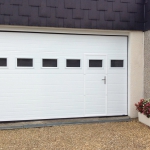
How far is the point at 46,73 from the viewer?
595cm

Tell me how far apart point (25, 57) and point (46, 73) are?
71 centimetres

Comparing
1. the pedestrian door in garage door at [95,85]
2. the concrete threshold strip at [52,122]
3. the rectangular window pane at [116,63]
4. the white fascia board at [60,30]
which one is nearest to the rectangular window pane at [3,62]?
the white fascia board at [60,30]

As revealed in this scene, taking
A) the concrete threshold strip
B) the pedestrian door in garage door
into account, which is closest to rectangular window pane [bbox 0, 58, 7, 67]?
the concrete threshold strip

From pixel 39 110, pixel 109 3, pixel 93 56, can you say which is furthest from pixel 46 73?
pixel 109 3

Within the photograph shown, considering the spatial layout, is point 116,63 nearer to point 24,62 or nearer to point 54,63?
Result: point 54,63

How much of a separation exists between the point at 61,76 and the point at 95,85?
101 centimetres

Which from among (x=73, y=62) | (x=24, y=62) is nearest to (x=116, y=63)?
(x=73, y=62)

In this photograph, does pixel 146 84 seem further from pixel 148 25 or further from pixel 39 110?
pixel 39 110

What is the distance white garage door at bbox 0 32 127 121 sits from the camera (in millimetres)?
5734

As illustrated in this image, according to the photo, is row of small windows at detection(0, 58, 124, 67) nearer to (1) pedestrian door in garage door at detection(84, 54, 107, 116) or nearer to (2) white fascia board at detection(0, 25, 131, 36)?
(1) pedestrian door in garage door at detection(84, 54, 107, 116)

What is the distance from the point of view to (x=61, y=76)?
603 cm

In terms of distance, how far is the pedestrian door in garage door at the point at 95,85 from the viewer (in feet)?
20.2

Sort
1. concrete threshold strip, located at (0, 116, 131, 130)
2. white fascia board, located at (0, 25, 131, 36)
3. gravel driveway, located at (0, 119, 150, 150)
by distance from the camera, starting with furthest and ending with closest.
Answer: white fascia board, located at (0, 25, 131, 36)
concrete threshold strip, located at (0, 116, 131, 130)
gravel driveway, located at (0, 119, 150, 150)

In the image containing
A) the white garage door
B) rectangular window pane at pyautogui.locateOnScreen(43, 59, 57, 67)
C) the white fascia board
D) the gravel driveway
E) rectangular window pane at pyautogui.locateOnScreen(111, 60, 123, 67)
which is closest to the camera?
the gravel driveway
